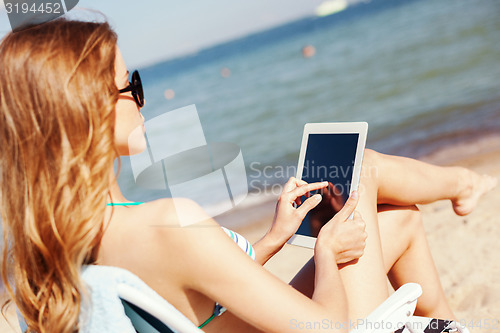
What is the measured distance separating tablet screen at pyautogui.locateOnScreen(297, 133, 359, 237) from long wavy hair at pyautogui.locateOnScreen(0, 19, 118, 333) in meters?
0.86

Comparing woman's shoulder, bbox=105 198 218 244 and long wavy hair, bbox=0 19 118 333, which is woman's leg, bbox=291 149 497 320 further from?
long wavy hair, bbox=0 19 118 333

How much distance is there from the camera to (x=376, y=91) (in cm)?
1124

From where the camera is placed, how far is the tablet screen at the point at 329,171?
187 centimetres

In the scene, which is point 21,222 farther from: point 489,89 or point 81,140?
point 489,89

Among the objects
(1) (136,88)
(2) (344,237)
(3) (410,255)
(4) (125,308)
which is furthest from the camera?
(3) (410,255)

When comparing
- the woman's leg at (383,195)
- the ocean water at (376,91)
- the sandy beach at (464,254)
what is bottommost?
Result: the ocean water at (376,91)

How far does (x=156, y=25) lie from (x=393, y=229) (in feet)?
99.6

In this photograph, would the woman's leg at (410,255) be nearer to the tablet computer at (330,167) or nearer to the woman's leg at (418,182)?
the woman's leg at (418,182)

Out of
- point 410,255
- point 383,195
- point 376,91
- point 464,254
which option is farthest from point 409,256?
point 376,91

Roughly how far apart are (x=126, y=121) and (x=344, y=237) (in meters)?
0.77

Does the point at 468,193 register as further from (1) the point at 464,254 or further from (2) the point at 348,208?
(1) the point at 464,254

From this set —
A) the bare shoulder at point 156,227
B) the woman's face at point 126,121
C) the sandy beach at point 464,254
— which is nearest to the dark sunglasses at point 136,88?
the woman's face at point 126,121

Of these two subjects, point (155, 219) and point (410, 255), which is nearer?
point (155, 219)

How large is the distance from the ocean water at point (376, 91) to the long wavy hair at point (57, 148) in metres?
0.41
